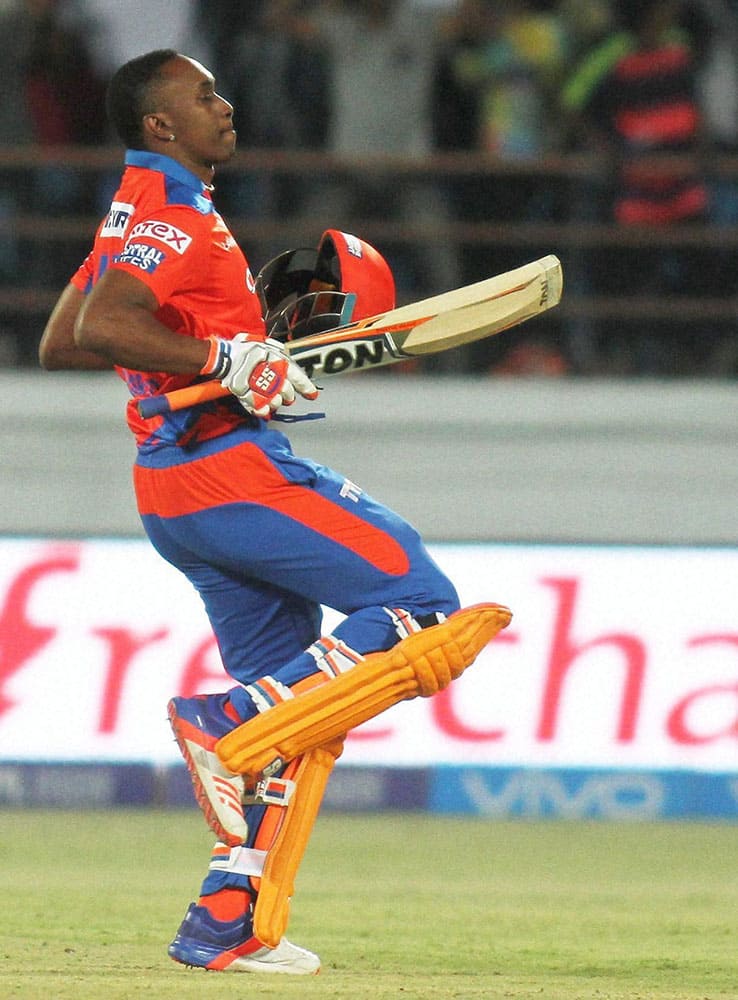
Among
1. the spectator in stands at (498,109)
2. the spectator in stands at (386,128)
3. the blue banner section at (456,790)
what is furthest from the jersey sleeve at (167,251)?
the spectator in stands at (498,109)

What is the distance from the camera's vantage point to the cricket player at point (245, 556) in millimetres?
3967

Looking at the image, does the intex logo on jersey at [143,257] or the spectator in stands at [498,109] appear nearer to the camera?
the intex logo on jersey at [143,257]

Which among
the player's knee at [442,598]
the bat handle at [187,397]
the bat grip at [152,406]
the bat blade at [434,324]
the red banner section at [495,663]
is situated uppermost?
the bat blade at [434,324]

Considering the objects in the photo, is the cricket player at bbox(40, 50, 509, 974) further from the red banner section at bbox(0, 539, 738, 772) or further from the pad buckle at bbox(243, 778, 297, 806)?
the red banner section at bbox(0, 539, 738, 772)

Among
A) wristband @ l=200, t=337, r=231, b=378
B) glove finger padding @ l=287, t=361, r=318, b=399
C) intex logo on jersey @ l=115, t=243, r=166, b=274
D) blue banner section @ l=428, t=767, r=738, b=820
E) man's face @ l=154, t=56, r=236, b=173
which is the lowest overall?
blue banner section @ l=428, t=767, r=738, b=820

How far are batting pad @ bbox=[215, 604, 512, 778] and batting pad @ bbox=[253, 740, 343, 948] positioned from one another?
0.10 metres

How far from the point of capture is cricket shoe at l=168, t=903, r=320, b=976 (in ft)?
13.2

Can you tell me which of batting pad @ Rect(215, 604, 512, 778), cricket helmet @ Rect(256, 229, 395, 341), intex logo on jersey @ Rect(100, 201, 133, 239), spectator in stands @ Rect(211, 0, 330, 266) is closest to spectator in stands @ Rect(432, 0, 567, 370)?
spectator in stands @ Rect(211, 0, 330, 266)

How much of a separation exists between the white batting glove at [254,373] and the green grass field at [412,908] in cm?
122

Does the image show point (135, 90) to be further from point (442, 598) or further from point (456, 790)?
point (456, 790)

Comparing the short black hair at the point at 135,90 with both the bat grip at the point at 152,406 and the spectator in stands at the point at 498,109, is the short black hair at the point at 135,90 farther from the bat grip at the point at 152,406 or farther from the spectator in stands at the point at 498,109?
the spectator in stands at the point at 498,109

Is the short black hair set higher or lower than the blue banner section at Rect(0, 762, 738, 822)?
higher

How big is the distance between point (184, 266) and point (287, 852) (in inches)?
52.0

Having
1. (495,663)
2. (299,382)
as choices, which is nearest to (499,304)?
(299,382)
